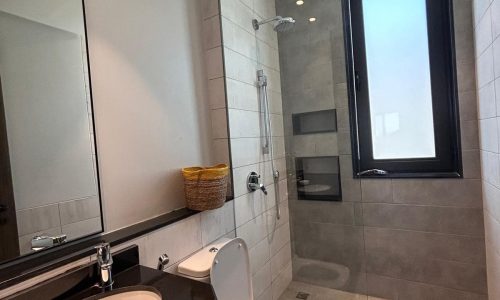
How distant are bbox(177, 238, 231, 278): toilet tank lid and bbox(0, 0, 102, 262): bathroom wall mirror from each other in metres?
0.43

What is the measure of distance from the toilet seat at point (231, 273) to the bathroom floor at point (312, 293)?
2.70ft

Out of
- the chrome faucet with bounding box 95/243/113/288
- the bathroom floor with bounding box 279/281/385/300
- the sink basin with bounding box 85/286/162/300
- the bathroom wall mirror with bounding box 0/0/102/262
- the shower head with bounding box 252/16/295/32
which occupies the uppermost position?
the shower head with bounding box 252/16/295/32

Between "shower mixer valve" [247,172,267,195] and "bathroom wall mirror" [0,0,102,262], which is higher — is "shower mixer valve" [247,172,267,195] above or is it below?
below

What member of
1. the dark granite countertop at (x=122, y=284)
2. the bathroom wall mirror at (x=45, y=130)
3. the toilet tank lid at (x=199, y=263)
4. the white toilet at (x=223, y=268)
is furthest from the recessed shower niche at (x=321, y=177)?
the bathroom wall mirror at (x=45, y=130)

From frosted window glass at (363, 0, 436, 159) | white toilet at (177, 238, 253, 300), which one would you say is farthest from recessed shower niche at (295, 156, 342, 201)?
white toilet at (177, 238, 253, 300)

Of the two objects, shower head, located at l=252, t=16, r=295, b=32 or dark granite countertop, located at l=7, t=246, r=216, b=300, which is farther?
shower head, located at l=252, t=16, r=295, b=32

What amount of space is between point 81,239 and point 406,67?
94.3 inches

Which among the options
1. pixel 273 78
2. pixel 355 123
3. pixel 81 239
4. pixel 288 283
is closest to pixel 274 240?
pixel 288 283

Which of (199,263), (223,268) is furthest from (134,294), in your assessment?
(223,268)

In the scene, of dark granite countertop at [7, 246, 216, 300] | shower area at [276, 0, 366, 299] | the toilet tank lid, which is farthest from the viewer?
shower area at [276, 0, 366, 299]

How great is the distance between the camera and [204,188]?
139 cm

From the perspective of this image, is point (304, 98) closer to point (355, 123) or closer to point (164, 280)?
point (355, 123)

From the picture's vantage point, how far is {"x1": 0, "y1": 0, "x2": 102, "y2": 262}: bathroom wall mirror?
907 millimetres

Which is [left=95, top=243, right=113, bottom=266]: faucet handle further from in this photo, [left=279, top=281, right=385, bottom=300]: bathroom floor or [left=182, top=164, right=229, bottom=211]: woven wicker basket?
[left=279, top=281, right=385, bottom=300]: bathroom floor
